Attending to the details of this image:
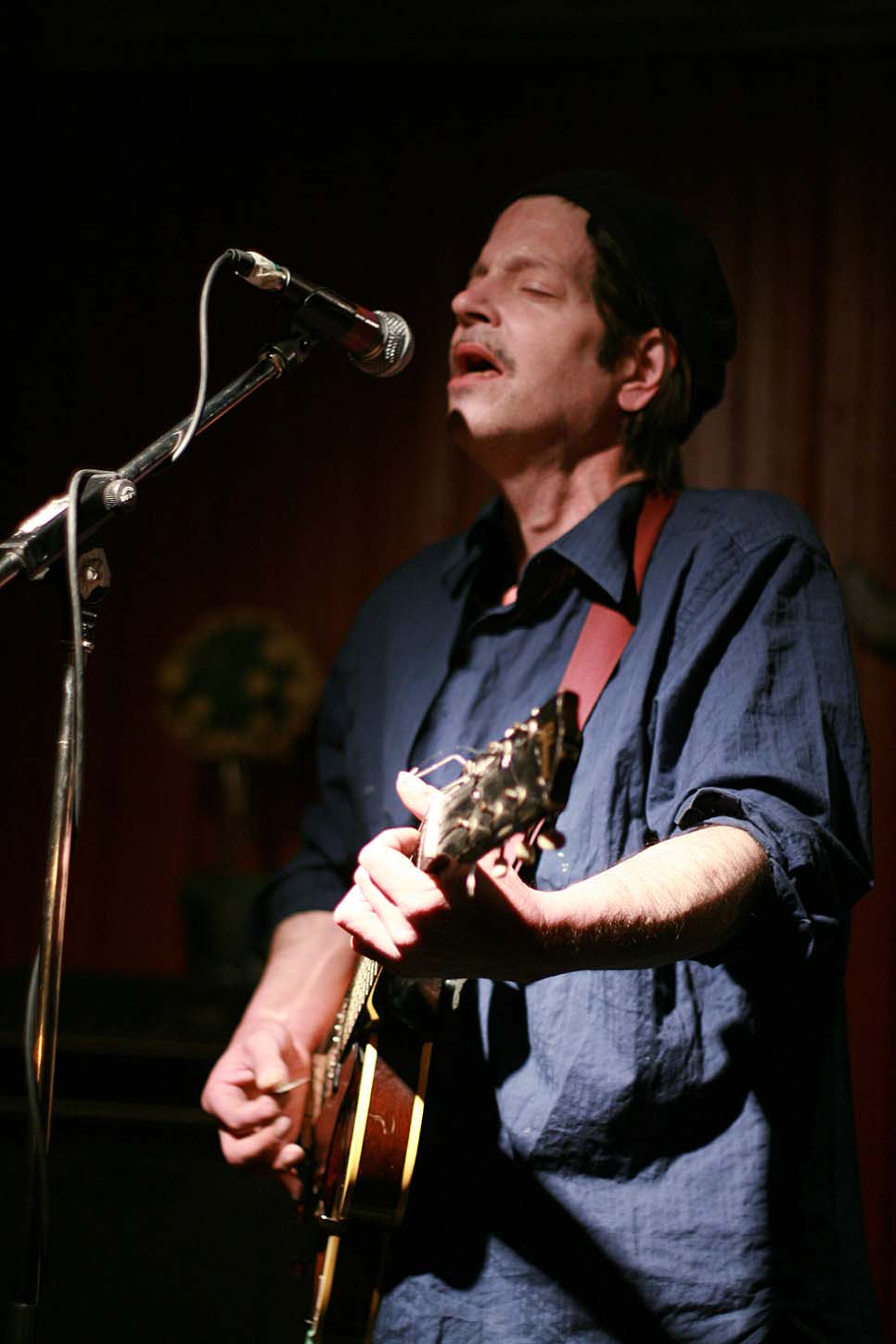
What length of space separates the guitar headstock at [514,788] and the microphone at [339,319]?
58cm

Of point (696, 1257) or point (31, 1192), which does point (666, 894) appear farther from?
point (31, 1192)

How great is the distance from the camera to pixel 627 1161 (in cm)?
124

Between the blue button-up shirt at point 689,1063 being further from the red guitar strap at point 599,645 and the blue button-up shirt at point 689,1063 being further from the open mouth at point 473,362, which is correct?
the open mouth at point 473,362

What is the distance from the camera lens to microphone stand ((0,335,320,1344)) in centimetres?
104

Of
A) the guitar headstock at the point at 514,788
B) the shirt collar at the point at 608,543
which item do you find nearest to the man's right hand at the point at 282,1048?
the shirt collar at the point at 608,543

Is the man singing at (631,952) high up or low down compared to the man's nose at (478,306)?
down

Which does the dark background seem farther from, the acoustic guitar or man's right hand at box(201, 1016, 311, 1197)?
the acoustic guitar

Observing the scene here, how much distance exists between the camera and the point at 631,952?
1.00m

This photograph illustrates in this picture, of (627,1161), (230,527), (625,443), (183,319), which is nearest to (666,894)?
(627,1161)

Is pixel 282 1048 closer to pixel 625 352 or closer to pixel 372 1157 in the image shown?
pixel 372 1157

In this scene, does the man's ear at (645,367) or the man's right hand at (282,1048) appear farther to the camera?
the man's ear at (645,367)

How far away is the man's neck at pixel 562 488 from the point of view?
170 centimetres

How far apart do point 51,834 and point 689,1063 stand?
70 cm

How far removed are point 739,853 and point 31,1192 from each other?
2.32 ft
